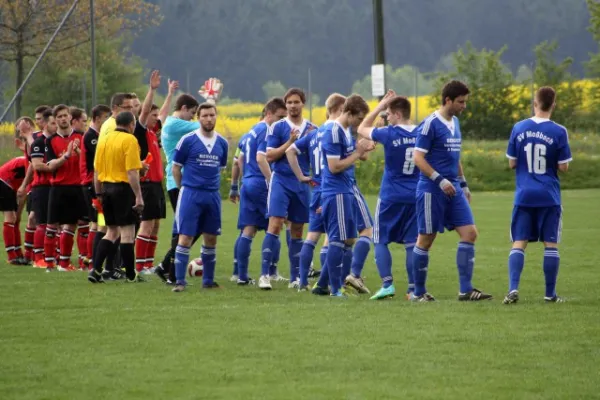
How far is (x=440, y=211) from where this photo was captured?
11961 millimetres

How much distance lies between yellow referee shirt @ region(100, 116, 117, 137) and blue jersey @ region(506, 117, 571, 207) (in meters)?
4.49

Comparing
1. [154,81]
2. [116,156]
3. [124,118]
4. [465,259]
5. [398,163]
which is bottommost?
[465,259]

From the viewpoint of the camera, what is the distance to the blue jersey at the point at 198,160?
13.3 meters

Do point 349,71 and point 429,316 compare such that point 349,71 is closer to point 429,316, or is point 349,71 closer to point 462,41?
point 462,41

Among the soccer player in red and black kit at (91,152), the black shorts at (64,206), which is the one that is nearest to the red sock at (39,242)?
the black shorts at (64,206)

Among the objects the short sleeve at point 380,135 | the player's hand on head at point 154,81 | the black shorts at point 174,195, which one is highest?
the player's hand on head at point 154,81

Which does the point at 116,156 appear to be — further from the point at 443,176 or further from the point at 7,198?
the point at 7,198

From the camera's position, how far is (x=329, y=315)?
11195 mm

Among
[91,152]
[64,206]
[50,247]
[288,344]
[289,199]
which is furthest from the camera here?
[50,247]

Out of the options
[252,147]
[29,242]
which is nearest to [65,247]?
[29,242]

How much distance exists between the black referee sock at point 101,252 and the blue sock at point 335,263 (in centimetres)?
275

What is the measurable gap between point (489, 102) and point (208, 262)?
3933 centimetres

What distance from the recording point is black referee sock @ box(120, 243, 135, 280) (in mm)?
14445

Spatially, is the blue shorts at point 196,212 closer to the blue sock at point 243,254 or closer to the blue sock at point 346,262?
the blue sock at point 243,254
